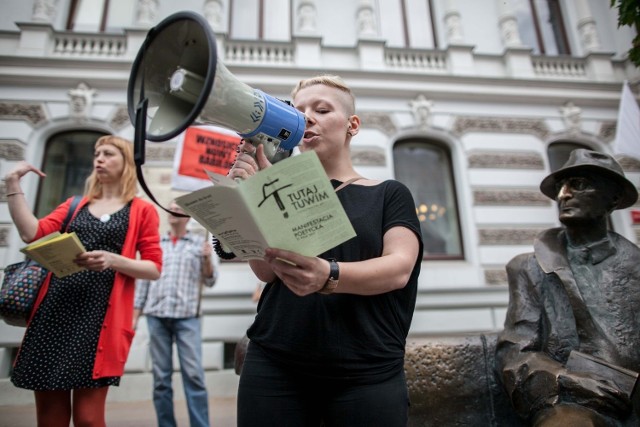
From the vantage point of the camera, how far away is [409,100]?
7.35 metres

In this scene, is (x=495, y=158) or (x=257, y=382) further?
(x=495, y=158)

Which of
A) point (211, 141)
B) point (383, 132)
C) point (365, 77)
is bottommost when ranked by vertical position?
point (211, 141)

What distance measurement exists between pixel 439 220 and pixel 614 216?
3240 mm

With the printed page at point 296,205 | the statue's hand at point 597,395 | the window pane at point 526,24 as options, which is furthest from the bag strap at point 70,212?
the window pane at point 526,24

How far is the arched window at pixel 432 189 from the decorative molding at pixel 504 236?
0.45m

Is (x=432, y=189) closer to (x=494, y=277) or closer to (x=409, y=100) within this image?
(x=409, y=100)

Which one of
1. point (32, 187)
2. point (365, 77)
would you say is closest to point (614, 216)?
point (365, 77)

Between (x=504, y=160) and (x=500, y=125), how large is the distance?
697 mm

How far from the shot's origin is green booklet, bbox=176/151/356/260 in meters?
0.88

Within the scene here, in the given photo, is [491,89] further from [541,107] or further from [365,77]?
[365,77]

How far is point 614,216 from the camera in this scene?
7418 mm

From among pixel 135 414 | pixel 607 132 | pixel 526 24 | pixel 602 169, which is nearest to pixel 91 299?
pixel 602 169

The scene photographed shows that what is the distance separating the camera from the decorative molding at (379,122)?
709cm

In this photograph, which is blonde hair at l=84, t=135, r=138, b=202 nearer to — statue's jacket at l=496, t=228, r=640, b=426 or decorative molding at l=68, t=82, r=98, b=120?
statue's jacket at l=496, t=228, r=640, b=426
